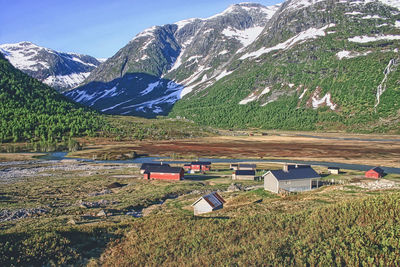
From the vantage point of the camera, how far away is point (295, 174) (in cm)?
6231

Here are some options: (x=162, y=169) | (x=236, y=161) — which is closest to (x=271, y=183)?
(x=162, y=169)

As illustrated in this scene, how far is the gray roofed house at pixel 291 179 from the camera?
58.3 m

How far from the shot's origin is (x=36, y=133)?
15688 cm

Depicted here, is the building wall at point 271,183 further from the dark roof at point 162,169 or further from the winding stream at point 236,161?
the winding stream at point 236,161

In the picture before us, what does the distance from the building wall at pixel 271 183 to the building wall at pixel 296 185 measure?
3.00 ft

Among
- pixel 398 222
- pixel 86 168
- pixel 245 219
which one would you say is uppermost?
pixel 398 222

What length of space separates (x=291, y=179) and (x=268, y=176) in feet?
15.1

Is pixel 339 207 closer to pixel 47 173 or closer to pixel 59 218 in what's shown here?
pixel 59 218

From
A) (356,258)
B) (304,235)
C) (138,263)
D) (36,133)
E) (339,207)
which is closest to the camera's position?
(356,258)

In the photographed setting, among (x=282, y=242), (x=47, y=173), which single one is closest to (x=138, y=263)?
(x=282, y=242)

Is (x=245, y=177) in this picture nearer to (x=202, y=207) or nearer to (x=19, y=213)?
(x=202, y=207)

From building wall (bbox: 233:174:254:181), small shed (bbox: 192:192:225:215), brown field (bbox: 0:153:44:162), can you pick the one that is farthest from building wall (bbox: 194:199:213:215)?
brown field (bbox: 0:153:44:162)

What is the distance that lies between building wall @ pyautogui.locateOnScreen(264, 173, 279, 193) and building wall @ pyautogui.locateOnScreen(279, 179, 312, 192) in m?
0.91

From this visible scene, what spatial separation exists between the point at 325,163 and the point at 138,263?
92.6 metres
